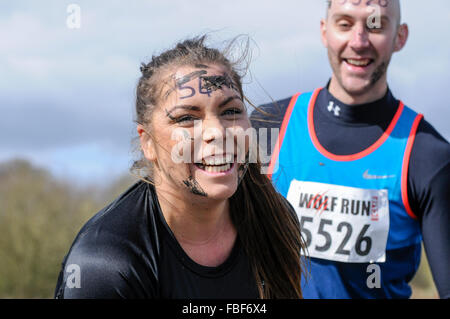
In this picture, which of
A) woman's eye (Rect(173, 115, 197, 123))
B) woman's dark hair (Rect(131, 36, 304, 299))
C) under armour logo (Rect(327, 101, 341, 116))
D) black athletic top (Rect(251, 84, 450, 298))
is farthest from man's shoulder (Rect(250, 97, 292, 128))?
woman's eye (Rect(173, 115, 197, 123))

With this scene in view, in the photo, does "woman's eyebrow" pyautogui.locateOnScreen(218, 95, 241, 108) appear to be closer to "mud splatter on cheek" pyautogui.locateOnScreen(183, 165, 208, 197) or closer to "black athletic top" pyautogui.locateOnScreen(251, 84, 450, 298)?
"mud splatter on cheek" pyautogui.locateOnScreen(183, 165, 208, 197)

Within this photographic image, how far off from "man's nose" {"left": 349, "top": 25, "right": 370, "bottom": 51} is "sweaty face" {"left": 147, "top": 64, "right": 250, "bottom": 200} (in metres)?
1.86

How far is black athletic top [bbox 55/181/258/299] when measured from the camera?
8.19 ft

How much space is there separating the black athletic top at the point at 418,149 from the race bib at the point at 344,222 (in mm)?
295

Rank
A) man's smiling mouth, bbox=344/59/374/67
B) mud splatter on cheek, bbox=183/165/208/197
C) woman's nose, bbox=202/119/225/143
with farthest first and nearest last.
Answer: man's smiling mouth, bbox=344/59/374/67
mud splatter on cheek, bbox=183/165/208/197
woman's nose, bbox=202/119/225/143

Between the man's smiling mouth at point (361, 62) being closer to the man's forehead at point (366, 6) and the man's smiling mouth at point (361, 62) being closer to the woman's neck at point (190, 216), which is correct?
the man's forehead at point (366, 6)

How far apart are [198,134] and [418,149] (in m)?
2.34

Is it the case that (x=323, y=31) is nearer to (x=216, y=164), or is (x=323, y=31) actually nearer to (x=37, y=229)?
(x=216, y=164)

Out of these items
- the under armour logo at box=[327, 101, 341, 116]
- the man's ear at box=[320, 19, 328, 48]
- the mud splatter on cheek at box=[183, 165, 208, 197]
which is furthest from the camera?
the man's ear at box=[320, 19, 328, 48]

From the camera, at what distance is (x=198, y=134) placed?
2.62 meters

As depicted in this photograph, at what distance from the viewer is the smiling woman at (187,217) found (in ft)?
8.38

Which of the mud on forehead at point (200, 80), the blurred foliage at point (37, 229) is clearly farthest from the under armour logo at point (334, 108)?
the blurred foliage at point (37, 229)
